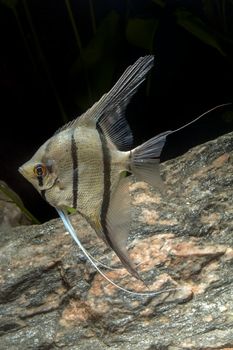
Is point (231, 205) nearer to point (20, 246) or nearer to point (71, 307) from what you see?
point (71, 307)

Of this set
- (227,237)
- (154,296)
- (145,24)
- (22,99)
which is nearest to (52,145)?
(154,296)

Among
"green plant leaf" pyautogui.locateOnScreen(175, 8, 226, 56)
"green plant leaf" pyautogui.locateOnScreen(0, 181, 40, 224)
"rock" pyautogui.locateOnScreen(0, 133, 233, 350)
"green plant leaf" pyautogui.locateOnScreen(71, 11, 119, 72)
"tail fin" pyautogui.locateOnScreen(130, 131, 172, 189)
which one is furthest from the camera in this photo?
"green plant leaf" pyautogui.locateOnScreen(71, 11, 119, 72)

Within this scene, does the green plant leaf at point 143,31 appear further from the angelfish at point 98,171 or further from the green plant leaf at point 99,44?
the angelfish at point 98,171

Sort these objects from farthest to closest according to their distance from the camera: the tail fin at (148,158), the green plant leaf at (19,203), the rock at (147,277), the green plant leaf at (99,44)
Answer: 1. the green plant leaf at (99,44)
2. the green plant leaf at (19,203)
3. the rock at (147,277)
4. the tail fin at (148,158)

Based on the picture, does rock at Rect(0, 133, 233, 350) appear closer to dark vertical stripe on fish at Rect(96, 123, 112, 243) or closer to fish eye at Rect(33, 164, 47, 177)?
dark vertical stripe on fish at Rect(96, 123, 112, 243)

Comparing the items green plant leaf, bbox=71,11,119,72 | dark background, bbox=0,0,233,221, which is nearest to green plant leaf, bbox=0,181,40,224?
dark background, bbox=0,0,233,221

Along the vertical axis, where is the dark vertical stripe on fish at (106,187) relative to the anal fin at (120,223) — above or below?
above

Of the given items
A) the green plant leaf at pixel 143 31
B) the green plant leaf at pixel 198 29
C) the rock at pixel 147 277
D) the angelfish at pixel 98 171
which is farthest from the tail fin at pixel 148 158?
the green plant leaf at pixel 143 31

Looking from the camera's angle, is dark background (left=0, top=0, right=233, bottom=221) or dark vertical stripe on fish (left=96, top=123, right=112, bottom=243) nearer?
dark vertical stripe on fish (left=96, top=123, right=112, bottom=243)
